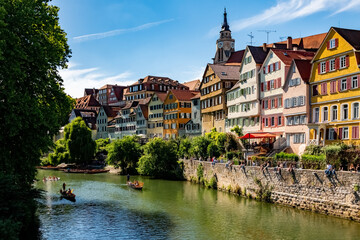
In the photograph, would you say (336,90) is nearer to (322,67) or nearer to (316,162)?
(322,67)

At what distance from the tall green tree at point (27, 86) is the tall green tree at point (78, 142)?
151 ft

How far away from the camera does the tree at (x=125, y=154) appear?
63.6m

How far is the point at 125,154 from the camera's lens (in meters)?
63.6

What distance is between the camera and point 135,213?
3197 cm

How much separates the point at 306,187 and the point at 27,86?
69.8ft

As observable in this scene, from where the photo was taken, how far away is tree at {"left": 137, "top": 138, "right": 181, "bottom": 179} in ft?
184

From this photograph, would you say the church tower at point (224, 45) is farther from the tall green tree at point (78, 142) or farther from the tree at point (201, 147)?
the tree at point (201, 147)

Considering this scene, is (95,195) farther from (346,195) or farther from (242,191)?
(346,195)

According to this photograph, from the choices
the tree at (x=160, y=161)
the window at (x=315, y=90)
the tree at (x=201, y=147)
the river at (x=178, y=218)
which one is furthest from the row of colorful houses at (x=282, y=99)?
the river at (x=178, y=218)

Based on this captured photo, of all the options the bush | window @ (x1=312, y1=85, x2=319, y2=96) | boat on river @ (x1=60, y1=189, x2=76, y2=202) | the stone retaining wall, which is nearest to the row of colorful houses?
window @ (x1=312, y1=85, x2=319, y2=96)

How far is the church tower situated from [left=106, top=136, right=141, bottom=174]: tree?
196ft

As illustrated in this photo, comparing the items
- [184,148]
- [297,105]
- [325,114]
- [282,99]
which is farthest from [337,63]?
[184,148]

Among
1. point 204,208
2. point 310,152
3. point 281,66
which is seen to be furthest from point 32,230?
point 281,66

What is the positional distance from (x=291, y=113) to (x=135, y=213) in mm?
21953
